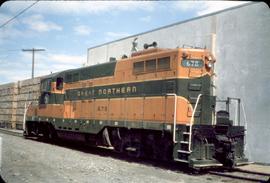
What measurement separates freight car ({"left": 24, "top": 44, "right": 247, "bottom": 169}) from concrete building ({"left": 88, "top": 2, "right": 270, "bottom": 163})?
3210mm

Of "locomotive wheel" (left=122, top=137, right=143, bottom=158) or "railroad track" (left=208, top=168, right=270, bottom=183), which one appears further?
"locomotive wheel" (left=122, top=137, right=143, bottom=158)

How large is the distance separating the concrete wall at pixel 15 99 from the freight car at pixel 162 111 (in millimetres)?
13058

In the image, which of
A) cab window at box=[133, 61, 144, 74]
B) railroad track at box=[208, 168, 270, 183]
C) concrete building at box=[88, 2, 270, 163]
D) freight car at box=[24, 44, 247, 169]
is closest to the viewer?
railroad track at box=[208, 168, 270, 183]

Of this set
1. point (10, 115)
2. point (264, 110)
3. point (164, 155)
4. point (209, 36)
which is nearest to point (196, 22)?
point (209, 36)

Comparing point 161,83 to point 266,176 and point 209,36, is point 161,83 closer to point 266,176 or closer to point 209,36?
point 266,176

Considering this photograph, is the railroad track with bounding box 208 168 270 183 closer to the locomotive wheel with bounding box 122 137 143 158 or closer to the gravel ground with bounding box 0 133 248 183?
the gravel ground with bounding box 0 133 248 183

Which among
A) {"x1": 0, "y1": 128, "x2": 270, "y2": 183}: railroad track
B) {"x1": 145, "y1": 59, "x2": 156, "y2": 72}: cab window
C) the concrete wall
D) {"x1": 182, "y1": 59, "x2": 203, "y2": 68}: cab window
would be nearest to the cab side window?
{"x1": 145, "y1": 59, "x2": 156, "y2": 72}: cab window

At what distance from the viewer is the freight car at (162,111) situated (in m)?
11.7

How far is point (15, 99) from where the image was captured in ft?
107

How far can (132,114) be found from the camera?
45.2 feet

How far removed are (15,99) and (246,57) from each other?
22864 millimetres

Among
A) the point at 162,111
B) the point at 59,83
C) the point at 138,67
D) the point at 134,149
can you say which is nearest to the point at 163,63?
the point at 138,67

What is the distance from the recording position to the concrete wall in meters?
28.9

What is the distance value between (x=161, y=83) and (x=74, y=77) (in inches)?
270
